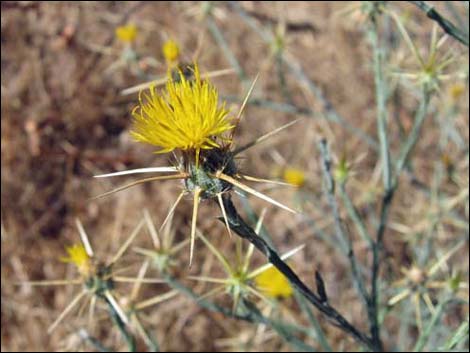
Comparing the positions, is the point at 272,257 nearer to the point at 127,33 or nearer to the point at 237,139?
the point at 127,33

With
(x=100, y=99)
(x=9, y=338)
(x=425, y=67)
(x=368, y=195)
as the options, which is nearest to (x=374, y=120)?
→ (x=368, y=195)

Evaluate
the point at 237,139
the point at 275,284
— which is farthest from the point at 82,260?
the point at 237,139

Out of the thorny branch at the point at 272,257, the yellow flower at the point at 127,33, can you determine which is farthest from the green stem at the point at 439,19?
the yellow flower at the point at 127,33

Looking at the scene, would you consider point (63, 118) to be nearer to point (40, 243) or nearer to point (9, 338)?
point (40, 243)

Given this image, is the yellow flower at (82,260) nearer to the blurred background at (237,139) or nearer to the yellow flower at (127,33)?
the blurred background at (237,139)

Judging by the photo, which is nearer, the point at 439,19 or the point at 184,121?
the point at 184,121
